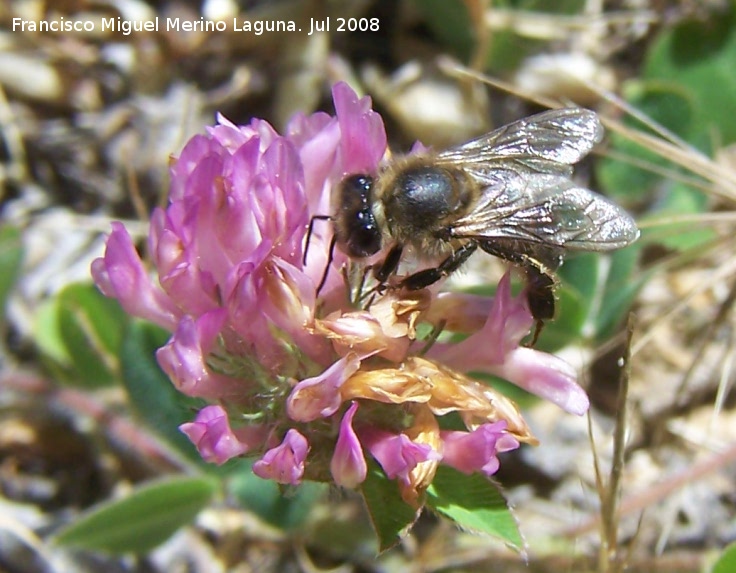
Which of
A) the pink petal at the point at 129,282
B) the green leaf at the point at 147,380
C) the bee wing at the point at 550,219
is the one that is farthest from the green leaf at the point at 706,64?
the pink petal at the point at 129,282

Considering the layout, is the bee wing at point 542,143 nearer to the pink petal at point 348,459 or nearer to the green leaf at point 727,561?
the pink petal at point 348,459

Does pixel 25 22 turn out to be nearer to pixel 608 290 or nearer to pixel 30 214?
pixel 30 214

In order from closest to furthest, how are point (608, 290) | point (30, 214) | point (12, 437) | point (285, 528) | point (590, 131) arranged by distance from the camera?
point (590, 131), point (285, 528), point (608, 290), point (12, 437), point (30, 214)

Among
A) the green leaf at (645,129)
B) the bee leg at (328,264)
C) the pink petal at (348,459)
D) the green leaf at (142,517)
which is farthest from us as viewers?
the green leaf at (645,129)

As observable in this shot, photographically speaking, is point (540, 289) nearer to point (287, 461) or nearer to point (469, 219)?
point (469, 219)

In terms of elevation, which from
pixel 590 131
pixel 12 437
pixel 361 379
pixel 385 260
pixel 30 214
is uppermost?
pixel 590 131

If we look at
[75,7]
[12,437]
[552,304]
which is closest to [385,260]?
[552,304]

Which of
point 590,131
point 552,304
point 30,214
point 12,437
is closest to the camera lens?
point 552,304
